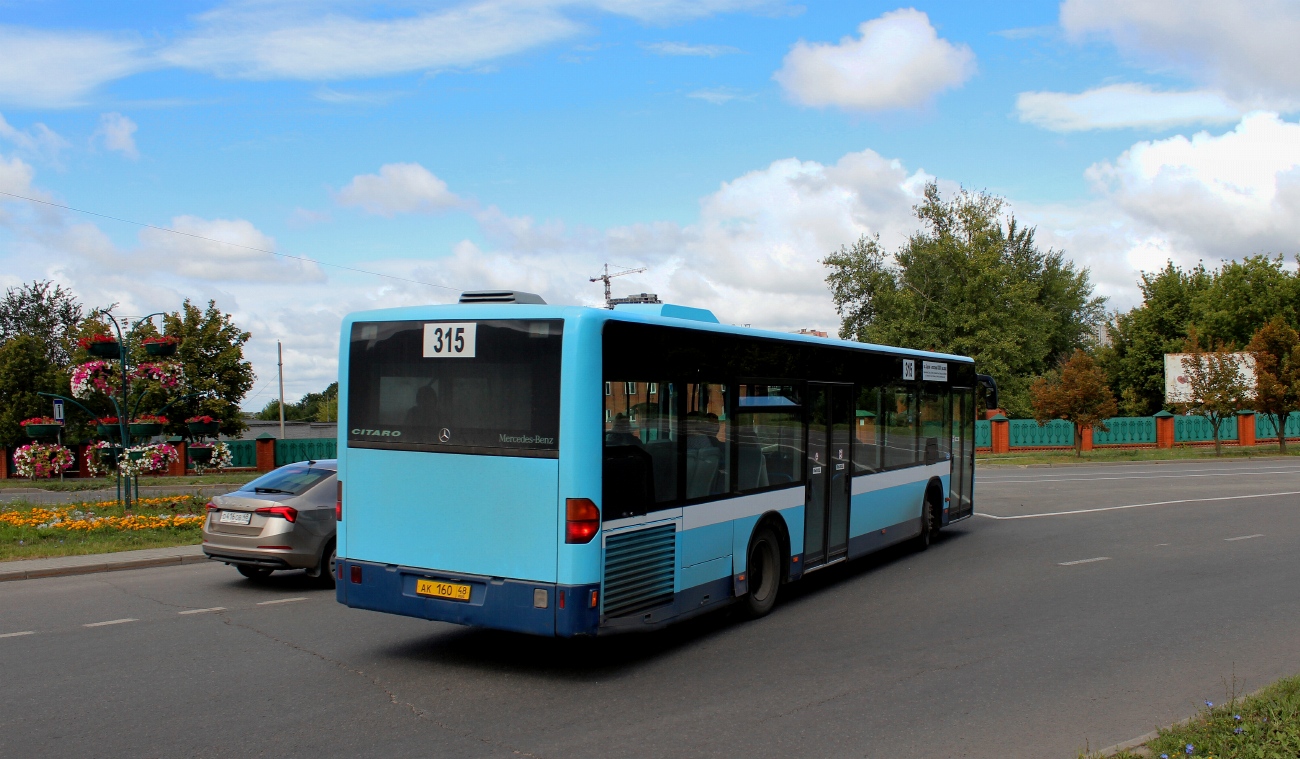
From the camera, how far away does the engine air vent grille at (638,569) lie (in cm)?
748

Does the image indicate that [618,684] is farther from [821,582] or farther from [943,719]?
[821,582]

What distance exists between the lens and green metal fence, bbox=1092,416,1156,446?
49469 millimetres

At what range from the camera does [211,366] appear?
42.7 metres

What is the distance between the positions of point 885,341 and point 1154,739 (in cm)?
5814

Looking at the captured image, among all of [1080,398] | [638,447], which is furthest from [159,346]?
[1080,398]

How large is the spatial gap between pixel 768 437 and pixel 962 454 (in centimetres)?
711

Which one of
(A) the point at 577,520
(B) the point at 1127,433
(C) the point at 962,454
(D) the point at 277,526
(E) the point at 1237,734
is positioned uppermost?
(C) the point at 962,454

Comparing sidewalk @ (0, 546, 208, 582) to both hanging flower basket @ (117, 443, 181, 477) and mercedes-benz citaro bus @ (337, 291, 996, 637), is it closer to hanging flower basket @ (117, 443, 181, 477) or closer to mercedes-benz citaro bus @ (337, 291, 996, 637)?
hanging flower basket @ (117, 443, 181, 477)

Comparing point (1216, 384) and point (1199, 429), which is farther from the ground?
point (1216, 384)

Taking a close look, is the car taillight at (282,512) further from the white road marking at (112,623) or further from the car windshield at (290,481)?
the white road marking at (112,623)

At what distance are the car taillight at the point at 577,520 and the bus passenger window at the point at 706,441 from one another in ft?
4.67

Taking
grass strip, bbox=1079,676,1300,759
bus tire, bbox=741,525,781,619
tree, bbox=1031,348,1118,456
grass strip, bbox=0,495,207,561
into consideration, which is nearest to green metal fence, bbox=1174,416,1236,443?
tree, bbox=1031,348,1118,456

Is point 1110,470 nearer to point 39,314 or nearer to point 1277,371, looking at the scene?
point 1277,371

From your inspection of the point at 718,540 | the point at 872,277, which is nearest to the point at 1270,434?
the point at 872,277
